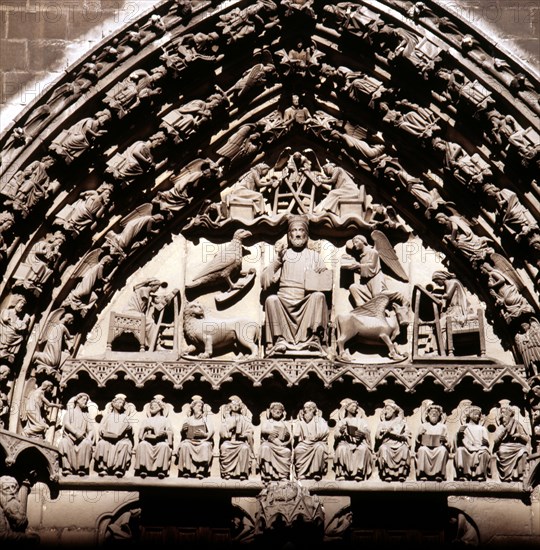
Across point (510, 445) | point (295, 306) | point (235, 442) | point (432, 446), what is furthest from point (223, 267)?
point (510, 445)

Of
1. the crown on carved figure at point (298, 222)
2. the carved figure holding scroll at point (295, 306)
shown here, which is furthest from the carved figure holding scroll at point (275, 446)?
the crown on carved figure at point (298, 222)

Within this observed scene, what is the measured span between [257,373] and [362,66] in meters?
2.94

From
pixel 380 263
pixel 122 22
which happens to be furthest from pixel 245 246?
pixel 122 22

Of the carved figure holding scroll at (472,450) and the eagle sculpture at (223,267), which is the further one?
the eagle sculpture at (223,267)

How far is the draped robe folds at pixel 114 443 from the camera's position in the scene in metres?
14.6

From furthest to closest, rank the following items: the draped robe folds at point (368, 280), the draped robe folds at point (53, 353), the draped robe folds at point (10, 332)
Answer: the draped robe folds at point (368, 280)
the draped robe folds at point (53, 353)
the draped robe folds at point (10, 332)

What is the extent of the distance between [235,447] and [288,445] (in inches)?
17.8

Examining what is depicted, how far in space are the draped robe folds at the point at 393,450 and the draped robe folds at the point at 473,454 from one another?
17.1 inches

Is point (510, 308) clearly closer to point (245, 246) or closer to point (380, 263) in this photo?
point (380, 263)

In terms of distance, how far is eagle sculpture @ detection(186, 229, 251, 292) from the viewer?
1538cm

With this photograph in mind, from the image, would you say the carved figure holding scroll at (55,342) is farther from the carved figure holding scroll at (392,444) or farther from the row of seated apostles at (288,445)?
the carved figure holding scroll at (392,444)

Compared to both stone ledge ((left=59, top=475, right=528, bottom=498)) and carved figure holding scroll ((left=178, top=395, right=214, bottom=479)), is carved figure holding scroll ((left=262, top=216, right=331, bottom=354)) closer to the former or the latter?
carved figure holding scroll ((left=178, top=395, right=214, bottom=479))

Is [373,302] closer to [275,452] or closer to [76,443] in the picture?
[275,452]

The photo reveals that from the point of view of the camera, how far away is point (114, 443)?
1469cm
